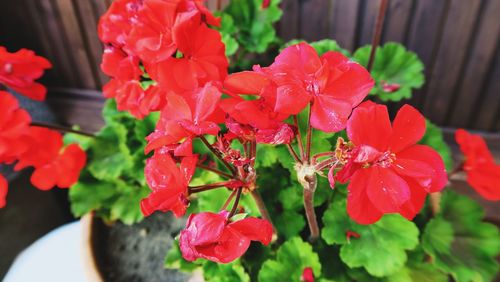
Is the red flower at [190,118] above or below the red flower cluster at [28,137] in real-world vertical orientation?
above

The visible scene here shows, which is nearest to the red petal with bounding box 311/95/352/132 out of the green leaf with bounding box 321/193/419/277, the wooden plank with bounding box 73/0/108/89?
the green leaf with bounding box 321/193/419/277

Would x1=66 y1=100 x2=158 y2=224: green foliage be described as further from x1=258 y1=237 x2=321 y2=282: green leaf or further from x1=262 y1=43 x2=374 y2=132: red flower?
x1=262 y1=43 x2=374 y2=132: red flower

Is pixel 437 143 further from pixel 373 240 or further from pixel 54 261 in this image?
pixel 54 261

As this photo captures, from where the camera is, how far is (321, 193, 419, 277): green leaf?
0.71 metres

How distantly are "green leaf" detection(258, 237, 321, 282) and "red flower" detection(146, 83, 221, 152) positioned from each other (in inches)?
13.0

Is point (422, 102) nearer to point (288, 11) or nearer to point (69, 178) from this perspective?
point (288, 11)

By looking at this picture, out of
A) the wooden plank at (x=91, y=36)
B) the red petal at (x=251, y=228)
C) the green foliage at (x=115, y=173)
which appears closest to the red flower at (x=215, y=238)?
the red petal at (x=251, y=228)

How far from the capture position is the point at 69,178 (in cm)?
83

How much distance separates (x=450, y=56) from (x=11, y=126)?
106 cm

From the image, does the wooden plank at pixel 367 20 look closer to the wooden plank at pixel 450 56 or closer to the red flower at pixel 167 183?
the wooden plank at pixel 450 56

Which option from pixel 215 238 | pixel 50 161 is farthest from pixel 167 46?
pixel 50 161

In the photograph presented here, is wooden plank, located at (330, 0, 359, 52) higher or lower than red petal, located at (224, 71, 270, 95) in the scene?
lower

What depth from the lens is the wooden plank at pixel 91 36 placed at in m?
1.31

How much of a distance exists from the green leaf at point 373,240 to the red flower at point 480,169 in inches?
6.5
